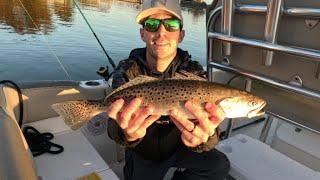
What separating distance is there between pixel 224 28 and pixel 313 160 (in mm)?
1897

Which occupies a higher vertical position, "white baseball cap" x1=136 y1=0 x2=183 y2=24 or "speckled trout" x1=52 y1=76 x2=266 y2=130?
"white baseball cap" x1=136 y1=0 x2=183 y2=24

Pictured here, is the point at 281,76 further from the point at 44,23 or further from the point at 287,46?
the point at 44,23

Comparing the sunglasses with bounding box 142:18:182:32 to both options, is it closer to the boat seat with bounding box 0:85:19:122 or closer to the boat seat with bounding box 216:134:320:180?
the boat seat with bounding box 216:134:320:180

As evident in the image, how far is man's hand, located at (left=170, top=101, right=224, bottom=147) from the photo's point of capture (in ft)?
8.09

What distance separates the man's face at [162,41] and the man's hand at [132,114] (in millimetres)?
754

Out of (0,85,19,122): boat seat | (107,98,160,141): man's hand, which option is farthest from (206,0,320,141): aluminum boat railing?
(0,85,19,122): boat seat

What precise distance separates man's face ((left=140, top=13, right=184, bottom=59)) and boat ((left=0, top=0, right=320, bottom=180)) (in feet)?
1.91

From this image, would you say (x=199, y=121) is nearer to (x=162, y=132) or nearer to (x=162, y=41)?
(x=162, y=132)

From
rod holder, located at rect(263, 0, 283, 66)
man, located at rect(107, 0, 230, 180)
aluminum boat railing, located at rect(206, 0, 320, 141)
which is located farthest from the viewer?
man, located at rect(107, 0, 230, 180)

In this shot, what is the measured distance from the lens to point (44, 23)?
920 inches

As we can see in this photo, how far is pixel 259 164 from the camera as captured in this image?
3227mm

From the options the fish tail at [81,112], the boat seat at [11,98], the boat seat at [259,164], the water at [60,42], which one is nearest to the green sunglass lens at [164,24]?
the fish tail at [81,112]

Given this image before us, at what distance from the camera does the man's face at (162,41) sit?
9.84ft

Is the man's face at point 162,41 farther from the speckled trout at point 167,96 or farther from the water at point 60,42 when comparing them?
the water at point 60,42
